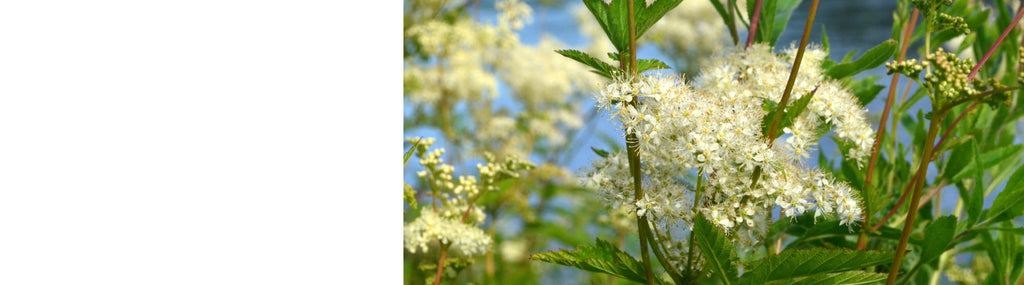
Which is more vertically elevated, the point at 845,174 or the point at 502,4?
the point at 502,4

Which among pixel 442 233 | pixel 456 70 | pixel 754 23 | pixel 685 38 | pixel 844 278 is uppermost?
pixel 685 38

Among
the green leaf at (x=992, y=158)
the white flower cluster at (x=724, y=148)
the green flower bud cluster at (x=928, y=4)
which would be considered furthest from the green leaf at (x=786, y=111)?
the green leaf at (x=992, y=158)

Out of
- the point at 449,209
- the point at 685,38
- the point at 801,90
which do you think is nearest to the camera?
the point at 801,90

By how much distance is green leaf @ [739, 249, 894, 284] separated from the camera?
0.46m

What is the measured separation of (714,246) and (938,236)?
23cm

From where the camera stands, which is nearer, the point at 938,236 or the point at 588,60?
the point at 588,60

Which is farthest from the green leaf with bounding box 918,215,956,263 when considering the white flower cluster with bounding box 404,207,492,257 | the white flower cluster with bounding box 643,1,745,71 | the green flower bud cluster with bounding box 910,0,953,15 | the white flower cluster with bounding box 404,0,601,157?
the white flower cluster with bounding box 643,1,745,71

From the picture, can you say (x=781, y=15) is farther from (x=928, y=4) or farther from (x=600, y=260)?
(x=600, y=260)

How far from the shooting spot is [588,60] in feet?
1.58

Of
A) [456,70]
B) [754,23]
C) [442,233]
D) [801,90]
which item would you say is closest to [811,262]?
[801,90]
